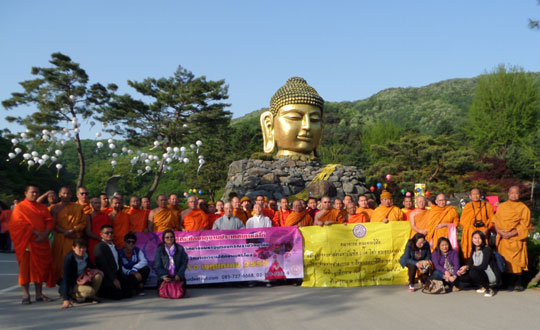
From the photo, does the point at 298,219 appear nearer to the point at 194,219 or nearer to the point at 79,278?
the point at 194,219

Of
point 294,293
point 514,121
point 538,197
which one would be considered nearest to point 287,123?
point 294,293

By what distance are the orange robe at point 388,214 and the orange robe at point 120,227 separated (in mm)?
3931

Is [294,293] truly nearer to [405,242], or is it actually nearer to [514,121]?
[405,242]

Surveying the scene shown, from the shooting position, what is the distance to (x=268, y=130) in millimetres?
16500

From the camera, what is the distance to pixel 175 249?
5.94 meters

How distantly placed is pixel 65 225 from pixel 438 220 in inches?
211

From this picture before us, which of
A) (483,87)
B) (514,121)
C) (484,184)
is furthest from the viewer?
(483,87)

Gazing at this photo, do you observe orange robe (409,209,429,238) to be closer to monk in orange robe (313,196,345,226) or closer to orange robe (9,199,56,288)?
monk in orange robe (313,196,345,226)

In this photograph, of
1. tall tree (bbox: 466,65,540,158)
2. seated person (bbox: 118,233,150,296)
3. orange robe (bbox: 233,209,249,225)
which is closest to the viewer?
seated person (bbox: 118,233,150,296)

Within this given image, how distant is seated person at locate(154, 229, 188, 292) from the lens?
5.83 metres

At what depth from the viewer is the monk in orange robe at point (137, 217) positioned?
7180mm

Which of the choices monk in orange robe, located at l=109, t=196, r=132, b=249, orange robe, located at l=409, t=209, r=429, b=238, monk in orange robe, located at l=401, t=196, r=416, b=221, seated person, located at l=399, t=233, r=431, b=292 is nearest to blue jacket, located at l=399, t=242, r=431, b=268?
seated person, located at l=399, t=233, r=431, b=292

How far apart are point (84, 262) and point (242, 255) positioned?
218 cm

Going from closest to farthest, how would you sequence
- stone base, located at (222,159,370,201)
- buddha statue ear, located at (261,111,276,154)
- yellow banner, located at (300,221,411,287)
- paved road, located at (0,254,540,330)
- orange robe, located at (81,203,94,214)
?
paved road, located at (0,254,540,330) < yellow banner, located at (300,221,411,287) < orange robe, located at (81,203,94,214) < stone base, located at (222,159,370,201) < buddha statue ear, located at (261,111,276,154)
